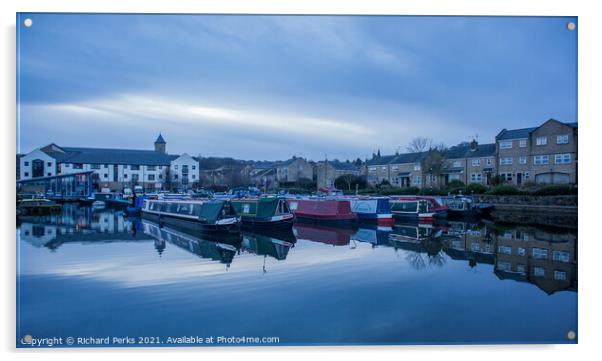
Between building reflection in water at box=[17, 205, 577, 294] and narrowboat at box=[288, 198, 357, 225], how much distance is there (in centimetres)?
54

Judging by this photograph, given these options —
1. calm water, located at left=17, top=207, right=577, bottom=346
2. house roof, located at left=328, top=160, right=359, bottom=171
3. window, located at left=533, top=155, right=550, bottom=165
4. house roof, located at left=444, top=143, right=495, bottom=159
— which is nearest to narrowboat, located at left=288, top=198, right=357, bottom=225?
calm water, located at left=17, top=207, right=577, bottom=346

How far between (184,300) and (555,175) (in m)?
14.6

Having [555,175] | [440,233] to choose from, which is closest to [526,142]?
[555,175]

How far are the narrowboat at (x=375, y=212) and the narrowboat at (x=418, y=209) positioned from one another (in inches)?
65.8

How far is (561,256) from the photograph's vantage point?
8609 millimetres

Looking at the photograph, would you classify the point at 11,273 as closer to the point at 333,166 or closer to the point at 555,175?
the point at 555,175

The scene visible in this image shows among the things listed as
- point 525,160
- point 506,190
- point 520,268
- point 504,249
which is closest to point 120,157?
point 504,249

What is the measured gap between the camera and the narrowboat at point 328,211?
54.5 ft

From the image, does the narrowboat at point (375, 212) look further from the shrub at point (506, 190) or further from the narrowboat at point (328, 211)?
the shrub at point (506, 190)

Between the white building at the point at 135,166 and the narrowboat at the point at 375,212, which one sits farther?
the narrowboat at the point at 375,212

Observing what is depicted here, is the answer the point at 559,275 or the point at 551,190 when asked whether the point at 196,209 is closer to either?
the point at 559,275

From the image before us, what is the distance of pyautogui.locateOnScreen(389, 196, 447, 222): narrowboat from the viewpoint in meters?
18.5

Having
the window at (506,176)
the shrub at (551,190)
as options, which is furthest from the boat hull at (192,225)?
the window at (506,176)

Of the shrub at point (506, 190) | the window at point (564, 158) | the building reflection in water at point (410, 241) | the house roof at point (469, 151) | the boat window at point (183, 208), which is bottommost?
the building reflection in water at point (410, 241)
